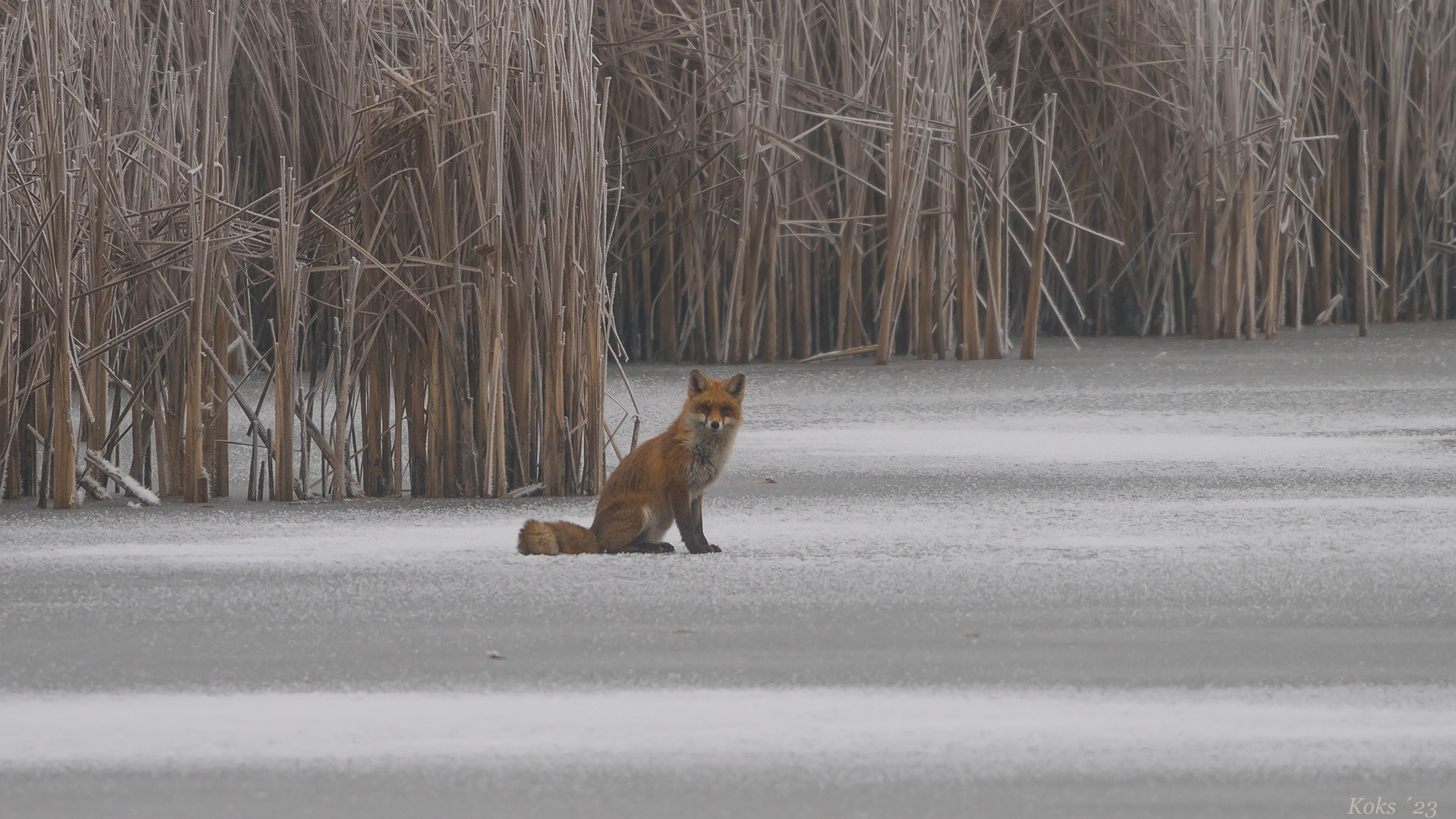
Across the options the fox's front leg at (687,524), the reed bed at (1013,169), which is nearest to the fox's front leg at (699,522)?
the fox's front leg at (687,524)

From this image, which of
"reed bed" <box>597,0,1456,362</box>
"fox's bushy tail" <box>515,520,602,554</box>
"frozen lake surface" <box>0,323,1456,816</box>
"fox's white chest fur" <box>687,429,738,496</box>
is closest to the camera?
"frozen lake surface" <box>0,323,1456,816</box>

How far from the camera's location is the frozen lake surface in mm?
2555

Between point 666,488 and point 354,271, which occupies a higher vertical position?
point 354,271

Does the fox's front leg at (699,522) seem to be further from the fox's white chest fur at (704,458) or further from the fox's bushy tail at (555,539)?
the fox's bushy tail at (555,539)

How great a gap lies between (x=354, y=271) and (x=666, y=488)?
51.6 inches

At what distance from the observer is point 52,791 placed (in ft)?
8.27

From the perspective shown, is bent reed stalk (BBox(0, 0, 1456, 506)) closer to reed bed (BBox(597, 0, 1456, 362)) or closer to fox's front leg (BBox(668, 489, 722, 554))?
reed bed (BBox(597, 0, 1456, 362))

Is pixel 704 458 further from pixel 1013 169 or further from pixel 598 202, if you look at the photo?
pixel 1013 169

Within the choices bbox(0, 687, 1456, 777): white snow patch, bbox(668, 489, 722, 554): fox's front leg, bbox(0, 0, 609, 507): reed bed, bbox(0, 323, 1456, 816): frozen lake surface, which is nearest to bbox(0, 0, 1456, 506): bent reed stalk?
bbox(0, 0, 609, 507): reed bed

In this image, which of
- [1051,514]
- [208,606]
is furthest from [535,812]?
[1051,514]

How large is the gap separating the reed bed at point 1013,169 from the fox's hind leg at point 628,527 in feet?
15.3

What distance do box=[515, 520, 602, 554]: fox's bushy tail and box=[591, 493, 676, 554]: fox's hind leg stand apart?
0.10 feet

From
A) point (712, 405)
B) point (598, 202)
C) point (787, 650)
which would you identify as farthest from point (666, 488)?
point (598, 202)

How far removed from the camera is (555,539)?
4.36 meters
